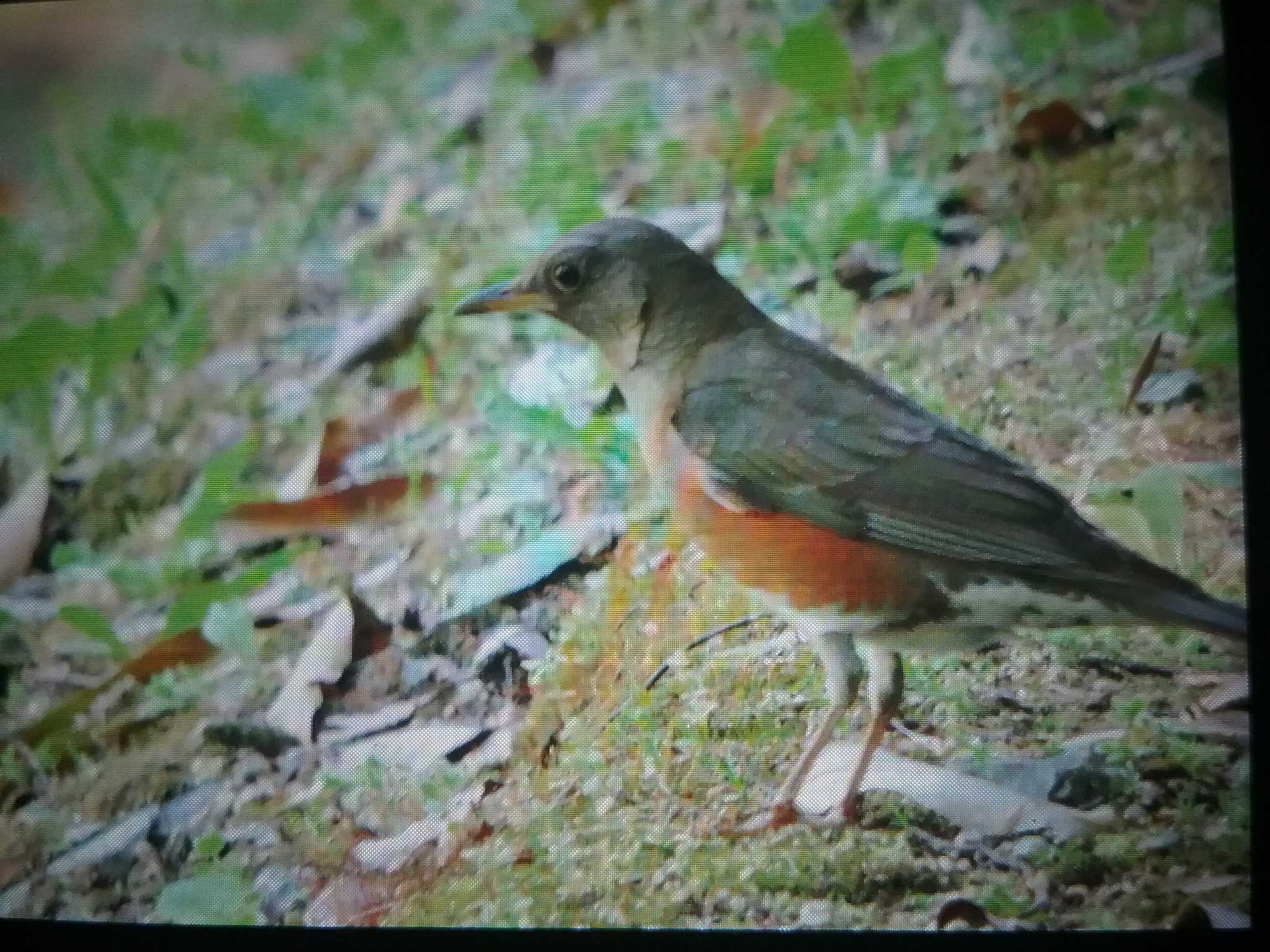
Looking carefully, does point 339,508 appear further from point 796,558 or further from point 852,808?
point 852,808

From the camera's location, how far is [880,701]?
1.16 metres

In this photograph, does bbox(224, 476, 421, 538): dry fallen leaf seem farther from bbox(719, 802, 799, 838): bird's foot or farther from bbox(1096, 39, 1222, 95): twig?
bbox(1096, 39, 1222, 95): twig

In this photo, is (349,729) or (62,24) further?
(62,24)

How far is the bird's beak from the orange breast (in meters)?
0.25

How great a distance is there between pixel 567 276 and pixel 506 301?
0.25 feet

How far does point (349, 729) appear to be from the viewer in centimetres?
121

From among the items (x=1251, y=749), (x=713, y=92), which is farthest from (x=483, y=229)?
(x=1251, y=749)

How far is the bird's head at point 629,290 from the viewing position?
1.21 m

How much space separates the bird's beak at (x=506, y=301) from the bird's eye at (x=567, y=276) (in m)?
0.02

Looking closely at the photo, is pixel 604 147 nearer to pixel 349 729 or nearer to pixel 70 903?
pixel 349 729

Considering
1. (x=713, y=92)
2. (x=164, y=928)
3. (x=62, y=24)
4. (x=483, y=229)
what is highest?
(x=62, y=24)

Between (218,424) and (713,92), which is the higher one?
(713,92)

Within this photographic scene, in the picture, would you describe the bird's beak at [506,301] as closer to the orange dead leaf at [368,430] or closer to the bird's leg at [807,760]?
the orange dead leaf at [368,430]

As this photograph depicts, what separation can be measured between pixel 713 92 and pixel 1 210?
0.86 metres
